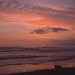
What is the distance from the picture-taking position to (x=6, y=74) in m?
12.2

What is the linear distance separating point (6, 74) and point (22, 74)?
143 centimetres

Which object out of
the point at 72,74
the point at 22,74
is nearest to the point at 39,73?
the point at 22,74

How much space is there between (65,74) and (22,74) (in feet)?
→ 12.7

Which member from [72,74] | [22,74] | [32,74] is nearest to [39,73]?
[32,74]

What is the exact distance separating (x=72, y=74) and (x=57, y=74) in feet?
4.52

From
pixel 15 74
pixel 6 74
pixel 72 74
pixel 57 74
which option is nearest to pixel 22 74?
pixel 15 74

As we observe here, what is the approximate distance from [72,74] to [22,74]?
178 inches

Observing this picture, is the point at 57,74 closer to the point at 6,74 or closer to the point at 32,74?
the point at 32,74

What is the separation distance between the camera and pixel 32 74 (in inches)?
487

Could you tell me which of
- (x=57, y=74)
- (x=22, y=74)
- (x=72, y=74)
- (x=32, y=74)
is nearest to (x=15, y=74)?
(x=22, y=74)

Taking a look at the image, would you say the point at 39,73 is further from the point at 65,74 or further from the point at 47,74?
the point at 65,74

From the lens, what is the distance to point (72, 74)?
1231cm

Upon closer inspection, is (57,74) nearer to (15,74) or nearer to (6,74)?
(15,74)

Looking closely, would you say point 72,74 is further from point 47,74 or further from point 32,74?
point 32,74
